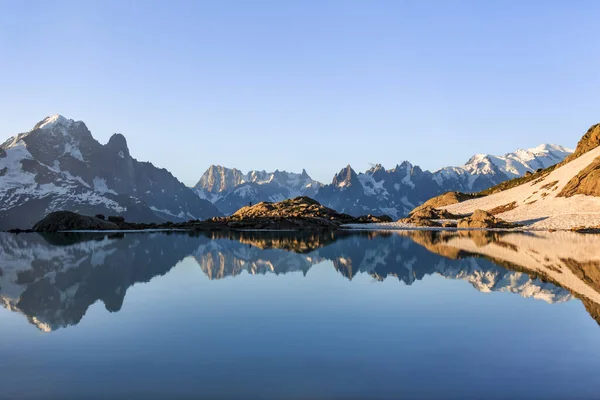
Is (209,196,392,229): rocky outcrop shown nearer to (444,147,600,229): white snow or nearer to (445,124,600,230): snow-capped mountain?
(444,147,600,229): white snow

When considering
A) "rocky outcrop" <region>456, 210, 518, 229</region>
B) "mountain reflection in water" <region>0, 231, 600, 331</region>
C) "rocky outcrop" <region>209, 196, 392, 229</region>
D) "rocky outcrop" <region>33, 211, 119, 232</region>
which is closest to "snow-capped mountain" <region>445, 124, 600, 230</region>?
"rocky outcrop" <region>456, 210, 518, 229</region>

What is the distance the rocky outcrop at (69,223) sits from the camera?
13412cm

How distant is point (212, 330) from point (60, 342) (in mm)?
5164

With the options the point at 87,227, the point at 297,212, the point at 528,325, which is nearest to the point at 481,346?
the point at 528,325

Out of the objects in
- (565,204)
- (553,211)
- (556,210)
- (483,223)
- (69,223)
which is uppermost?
(565,204)

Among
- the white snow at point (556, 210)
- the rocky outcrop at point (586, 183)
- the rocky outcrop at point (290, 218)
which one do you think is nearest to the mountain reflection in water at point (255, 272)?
the rocky outcrop at point (290, 218)

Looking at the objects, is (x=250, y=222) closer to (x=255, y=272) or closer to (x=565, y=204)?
(x=565, y=204)

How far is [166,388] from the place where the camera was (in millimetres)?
12609

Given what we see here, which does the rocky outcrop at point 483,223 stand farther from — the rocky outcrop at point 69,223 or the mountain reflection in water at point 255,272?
the rocky outcrop at point 69,223

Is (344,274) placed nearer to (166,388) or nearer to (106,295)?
(106,295)

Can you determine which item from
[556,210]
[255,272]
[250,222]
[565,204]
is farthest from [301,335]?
[565,204]

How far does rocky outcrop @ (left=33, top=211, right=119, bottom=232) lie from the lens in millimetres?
134125

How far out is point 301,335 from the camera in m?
18.2

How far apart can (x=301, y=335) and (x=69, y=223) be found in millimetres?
131975
